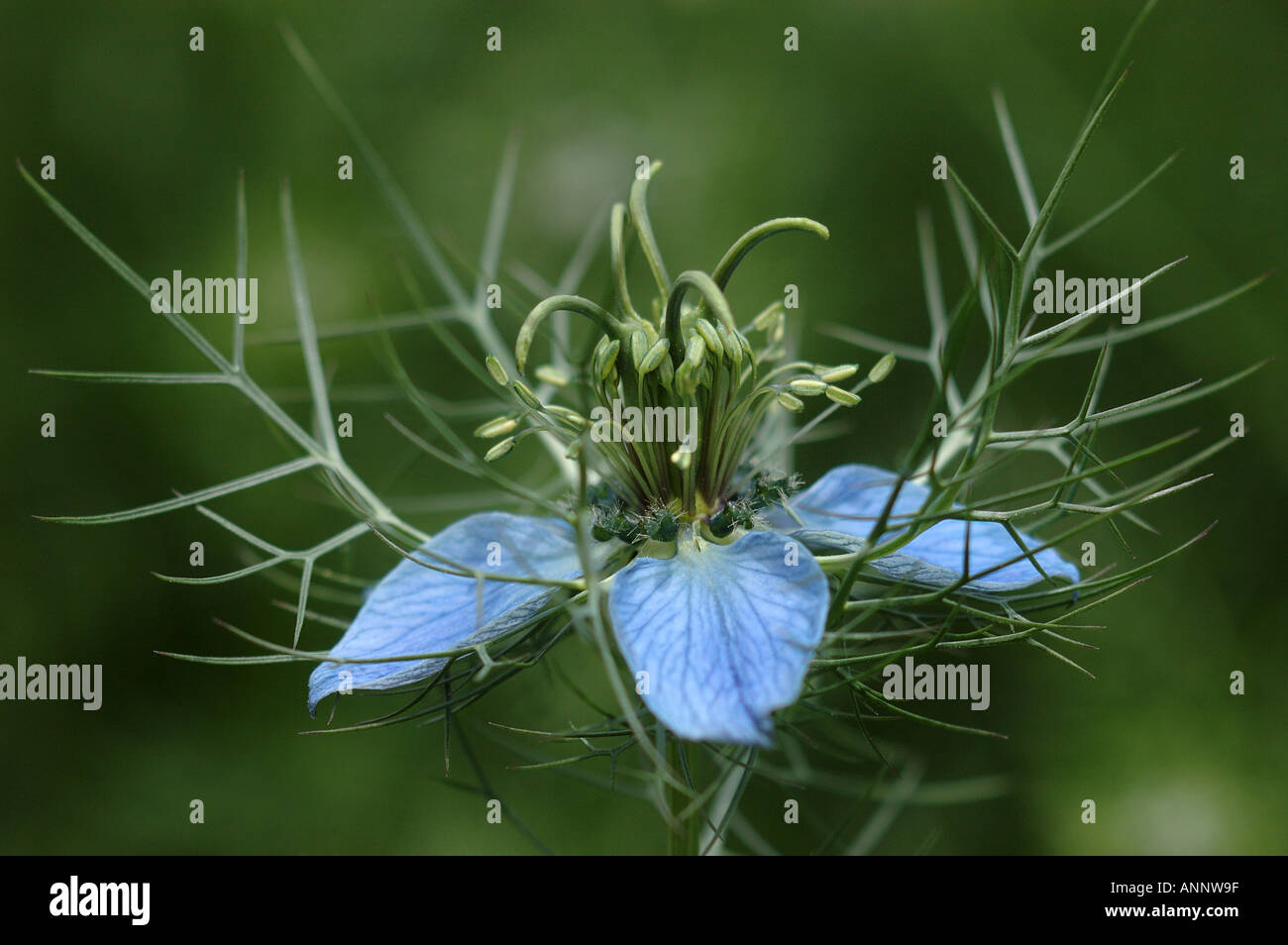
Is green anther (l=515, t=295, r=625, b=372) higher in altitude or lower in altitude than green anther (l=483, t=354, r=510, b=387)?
higher

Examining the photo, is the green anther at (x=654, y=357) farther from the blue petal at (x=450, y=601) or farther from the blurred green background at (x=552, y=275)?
the blurred green background at (x=552, y=275)

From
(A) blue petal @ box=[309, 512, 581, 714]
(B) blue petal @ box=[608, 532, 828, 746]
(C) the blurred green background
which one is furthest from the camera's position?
(C) the blurred green background

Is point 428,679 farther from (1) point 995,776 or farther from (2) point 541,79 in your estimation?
(2) point 541,79

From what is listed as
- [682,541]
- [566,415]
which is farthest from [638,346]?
[682,541]

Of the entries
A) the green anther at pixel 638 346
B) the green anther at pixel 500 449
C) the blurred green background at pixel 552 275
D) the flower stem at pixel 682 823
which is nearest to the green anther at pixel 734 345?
the green anther at pixel 638 346

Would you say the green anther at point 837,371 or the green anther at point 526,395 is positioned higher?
the green anther at point 837,371

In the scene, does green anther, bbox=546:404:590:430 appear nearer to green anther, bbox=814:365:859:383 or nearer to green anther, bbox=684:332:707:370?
green anther, bbox=684:332:707:370

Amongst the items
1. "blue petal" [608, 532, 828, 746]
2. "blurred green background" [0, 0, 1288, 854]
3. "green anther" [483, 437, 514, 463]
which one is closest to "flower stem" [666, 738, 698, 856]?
"blue petal" [608, 532, 828, 746]

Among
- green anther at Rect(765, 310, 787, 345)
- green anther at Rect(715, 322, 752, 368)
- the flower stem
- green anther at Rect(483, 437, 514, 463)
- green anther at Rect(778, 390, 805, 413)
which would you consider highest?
green anther at Rect(765, 310, 787, 345)
